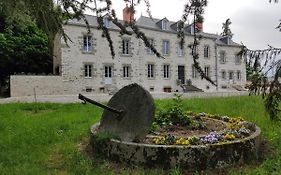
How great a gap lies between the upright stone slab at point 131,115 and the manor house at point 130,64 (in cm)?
2036

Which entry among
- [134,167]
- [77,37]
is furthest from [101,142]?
[77,37]

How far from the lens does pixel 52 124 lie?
32.9 ft

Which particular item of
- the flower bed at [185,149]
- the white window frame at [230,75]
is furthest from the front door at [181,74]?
the flower bed at [185,149]

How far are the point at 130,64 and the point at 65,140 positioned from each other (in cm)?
2770

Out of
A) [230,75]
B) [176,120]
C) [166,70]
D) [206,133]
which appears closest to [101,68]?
[166,70]

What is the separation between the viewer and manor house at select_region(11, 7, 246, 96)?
1232 inches

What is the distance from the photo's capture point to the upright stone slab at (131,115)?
22.0 ft

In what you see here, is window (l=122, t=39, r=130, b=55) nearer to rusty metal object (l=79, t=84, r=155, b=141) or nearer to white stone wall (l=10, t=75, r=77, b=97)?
white stone wall (l=10, t=75, r=77, b=97)

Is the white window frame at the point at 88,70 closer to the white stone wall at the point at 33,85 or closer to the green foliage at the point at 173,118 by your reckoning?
the white stone wall at the point at 33,85

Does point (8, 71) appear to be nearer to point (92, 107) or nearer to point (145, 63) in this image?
point (145, 63)

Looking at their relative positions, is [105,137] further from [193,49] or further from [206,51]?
[206,51]

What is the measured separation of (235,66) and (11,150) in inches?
1580

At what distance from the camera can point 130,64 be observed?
35719mm

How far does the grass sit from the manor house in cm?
1537
